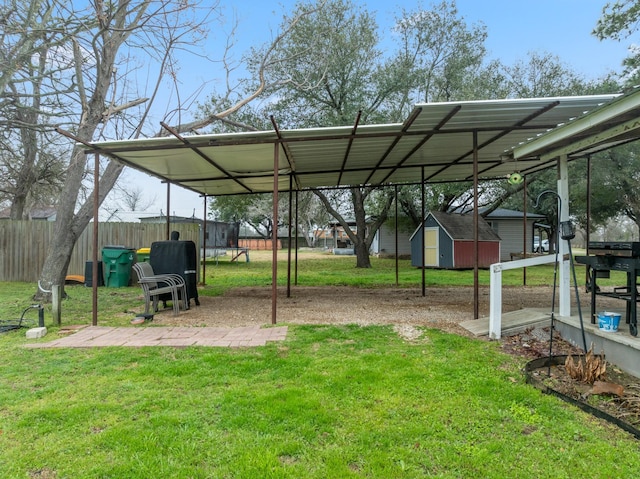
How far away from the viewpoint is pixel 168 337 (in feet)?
14.7

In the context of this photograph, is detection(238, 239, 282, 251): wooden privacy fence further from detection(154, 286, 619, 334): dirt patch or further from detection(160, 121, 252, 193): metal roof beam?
detection(154, 286, 619, 334): dirt patch

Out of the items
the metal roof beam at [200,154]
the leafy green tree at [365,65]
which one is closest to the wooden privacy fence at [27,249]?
the metal roof beam at [200,154]

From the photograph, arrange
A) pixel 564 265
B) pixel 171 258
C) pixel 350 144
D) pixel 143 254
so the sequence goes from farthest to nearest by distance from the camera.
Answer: pixel 143 254 < pixel 171 258 < pixel 350 144 < pixel 564 265

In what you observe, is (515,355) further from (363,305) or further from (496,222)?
(496,222)

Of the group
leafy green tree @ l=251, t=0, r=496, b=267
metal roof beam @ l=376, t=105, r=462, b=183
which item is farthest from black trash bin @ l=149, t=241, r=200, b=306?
leafy green tree @ l=251, t=0, r=496, b=267

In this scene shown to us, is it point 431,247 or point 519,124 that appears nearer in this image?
point 519,124

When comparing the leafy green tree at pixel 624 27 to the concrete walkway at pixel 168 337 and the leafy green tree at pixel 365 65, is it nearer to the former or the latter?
the leafy green tree at pixel 365 65

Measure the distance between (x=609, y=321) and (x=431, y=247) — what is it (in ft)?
40.9

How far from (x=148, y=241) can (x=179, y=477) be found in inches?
386

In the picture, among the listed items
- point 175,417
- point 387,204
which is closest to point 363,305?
point 175,417

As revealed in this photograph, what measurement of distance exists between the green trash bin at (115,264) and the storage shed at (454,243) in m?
10.8

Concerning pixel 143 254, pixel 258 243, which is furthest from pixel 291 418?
pixel 258 243

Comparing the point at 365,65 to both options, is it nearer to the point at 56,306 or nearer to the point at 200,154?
the point at 200,154

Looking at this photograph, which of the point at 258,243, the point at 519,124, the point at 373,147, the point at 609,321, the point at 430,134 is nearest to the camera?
the point at 609,321
